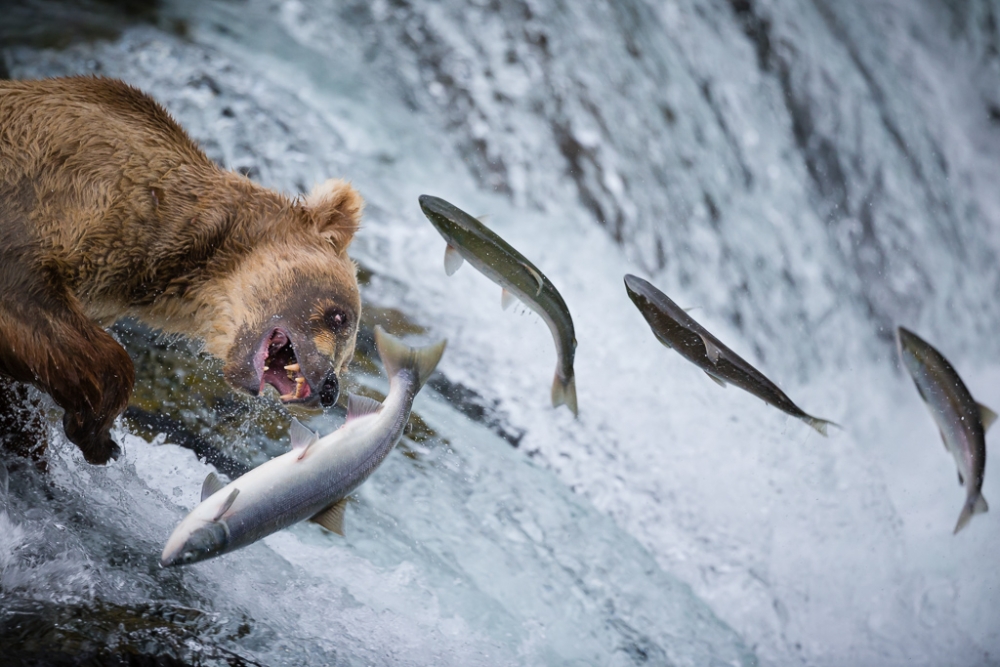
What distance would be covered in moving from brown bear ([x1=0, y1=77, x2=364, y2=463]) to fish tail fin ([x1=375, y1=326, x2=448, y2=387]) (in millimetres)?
323

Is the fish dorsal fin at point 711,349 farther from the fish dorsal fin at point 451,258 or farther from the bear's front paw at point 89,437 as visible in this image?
the bear's front paw at point 89,437

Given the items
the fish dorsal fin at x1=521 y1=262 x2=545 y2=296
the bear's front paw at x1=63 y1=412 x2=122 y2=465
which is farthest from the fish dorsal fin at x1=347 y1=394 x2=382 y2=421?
the bear's front paw at x1=63 y1=412 x2=122 y2=465

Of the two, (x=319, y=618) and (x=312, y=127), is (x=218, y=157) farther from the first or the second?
(x=319, y=618)

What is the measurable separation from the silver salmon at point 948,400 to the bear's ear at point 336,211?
235 cm

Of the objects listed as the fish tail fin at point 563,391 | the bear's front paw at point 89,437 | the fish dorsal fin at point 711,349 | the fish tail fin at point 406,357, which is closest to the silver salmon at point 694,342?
the fish dorsal fin at point 711,349

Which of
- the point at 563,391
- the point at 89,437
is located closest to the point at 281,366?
the point at 89,437

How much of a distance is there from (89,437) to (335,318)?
2.96ft

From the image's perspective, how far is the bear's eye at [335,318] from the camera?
3230 millimetres

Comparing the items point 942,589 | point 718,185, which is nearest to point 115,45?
point 718,185

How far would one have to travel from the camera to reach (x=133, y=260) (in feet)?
10.1

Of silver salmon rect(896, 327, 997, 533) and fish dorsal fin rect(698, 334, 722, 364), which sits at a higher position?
silver salmon rect(896, 327, 997, 533)

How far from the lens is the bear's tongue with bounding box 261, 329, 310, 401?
126 inches

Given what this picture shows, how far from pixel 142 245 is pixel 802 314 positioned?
182 inches

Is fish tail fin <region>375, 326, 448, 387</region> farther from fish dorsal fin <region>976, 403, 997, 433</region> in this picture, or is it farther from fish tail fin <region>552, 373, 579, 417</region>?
fish dorsal fin <region>976, 403, 997, 433</region>
